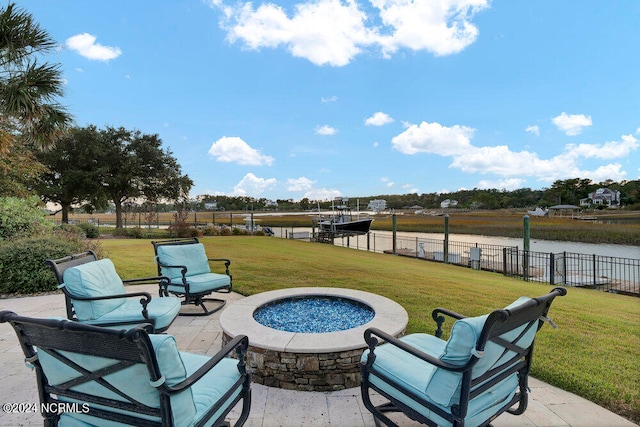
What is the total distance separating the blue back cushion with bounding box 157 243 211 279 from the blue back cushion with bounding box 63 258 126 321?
48.8 inches

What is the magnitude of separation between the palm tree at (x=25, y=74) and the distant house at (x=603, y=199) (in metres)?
48.2

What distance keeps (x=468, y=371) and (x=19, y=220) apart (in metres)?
9.40

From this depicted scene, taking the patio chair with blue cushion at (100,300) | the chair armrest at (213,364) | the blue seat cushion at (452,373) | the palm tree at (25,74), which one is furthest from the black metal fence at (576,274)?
the palm tree at (25,74)

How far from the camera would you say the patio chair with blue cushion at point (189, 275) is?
14.4ft

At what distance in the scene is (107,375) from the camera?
4.32 ft

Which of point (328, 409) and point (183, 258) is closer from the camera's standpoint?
point (328, 409)

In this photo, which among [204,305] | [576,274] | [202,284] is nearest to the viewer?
[202,284]

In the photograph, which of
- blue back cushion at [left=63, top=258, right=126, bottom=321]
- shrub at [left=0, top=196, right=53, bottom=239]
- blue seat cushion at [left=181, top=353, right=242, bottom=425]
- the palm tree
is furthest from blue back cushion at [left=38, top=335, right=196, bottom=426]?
the palm tree

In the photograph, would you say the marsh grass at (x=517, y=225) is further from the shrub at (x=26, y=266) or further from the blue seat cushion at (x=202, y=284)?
the blue seat cushion at (x=202, y=284)

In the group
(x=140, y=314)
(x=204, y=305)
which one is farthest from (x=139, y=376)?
(x=204, y=305)

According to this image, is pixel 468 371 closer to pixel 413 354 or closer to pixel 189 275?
pixel 413 354

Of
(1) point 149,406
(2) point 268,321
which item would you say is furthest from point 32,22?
(1) point 149,406

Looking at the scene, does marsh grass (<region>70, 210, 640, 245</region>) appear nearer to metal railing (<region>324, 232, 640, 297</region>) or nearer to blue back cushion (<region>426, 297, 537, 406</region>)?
metal railing (<region>324, 232, 640, 297</region>)

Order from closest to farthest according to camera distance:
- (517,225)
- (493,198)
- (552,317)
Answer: (552,317)
(517,225)
(493,198)
